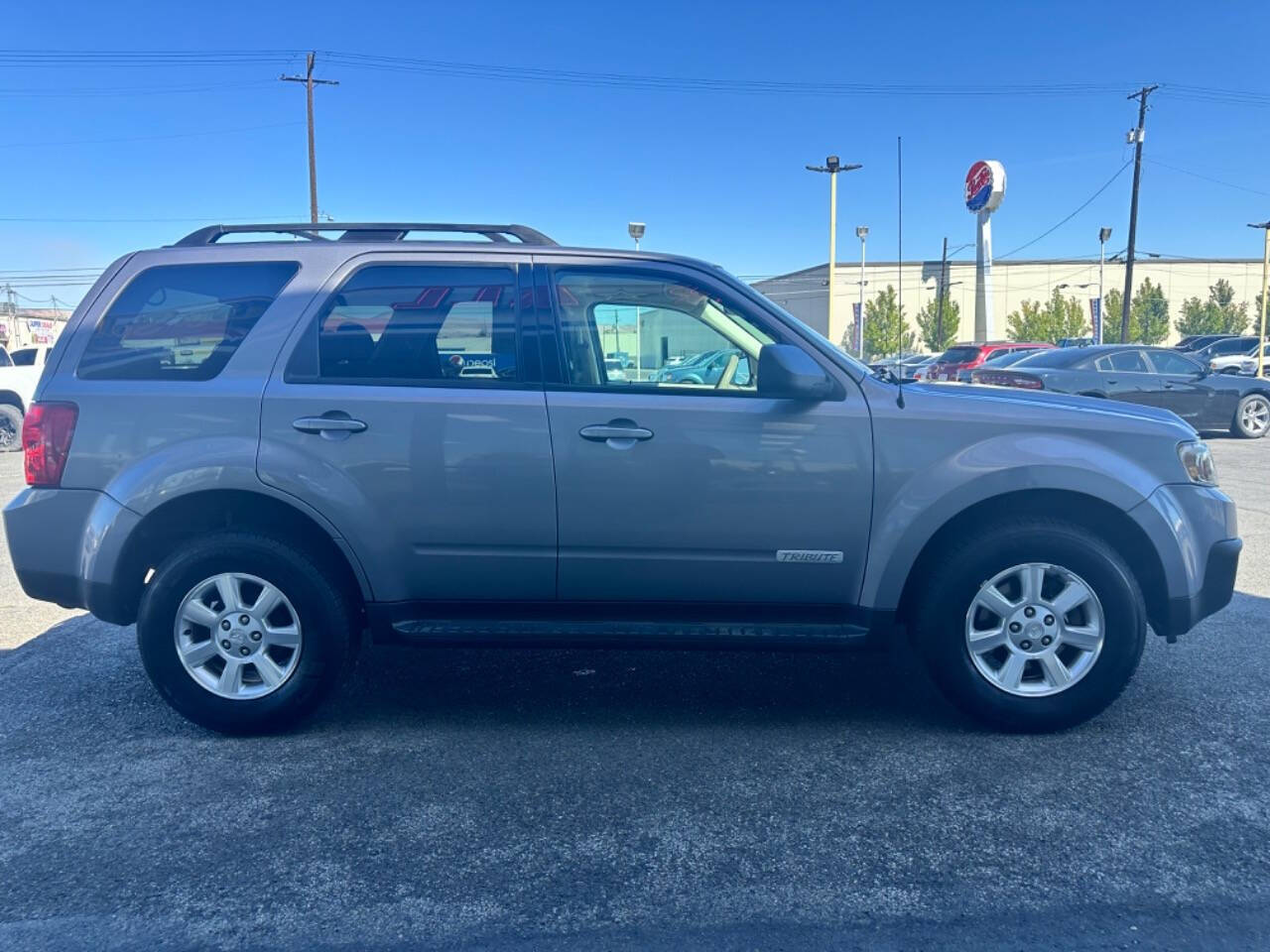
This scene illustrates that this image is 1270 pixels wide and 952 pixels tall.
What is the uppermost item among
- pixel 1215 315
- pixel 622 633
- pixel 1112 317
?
pixel 1215 315

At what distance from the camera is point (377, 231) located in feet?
13.4

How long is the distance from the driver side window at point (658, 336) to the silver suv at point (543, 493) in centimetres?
2

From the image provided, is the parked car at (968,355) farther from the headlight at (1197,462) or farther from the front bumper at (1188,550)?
the front bumper at (1188,550)

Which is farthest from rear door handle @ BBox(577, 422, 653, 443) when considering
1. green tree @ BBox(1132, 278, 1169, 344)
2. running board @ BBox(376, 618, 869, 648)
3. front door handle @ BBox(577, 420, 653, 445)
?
green tree @ BBox(1132, 278, 1169, 344)

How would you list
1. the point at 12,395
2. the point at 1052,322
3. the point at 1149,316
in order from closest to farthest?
the point at 12,395
the point at 1052,322
the point at 1149,316

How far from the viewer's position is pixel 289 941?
99.7 inches

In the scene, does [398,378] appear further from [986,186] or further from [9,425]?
[986,186]

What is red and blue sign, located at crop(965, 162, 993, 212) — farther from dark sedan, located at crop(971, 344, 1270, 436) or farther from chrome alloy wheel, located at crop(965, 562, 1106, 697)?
chrome alloy wheel, located at crop(965, 562, 1106, 697)

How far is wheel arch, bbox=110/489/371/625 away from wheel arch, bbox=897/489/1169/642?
87.6 inches

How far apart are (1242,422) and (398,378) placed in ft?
48.0

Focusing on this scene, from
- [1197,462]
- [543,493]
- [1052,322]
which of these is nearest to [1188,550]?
[1197,462]

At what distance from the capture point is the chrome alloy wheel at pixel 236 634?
3766 mm

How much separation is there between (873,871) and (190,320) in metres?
3.25

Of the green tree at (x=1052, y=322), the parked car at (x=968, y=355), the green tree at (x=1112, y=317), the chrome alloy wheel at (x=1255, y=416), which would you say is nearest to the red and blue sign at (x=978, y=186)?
the green tree at (x=1052, y=322)
